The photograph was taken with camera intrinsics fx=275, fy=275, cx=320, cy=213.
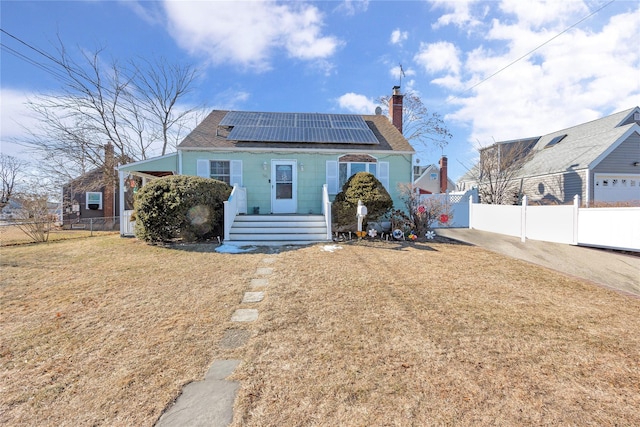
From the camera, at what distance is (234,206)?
920 centimetres

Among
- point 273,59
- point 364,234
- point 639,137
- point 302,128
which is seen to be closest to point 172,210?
point 364,234

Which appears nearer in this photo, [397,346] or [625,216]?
[397,346]

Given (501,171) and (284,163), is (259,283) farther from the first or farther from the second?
(501,171)

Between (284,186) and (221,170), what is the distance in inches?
101

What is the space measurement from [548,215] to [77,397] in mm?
11217

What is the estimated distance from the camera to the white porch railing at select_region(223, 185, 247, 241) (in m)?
8.30

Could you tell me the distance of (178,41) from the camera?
1367 centimetres

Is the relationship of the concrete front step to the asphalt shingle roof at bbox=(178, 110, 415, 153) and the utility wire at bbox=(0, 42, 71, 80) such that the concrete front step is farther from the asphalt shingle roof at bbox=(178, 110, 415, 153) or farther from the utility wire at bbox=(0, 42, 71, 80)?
the utility wire at bbox=(0, 42, 71, 80)

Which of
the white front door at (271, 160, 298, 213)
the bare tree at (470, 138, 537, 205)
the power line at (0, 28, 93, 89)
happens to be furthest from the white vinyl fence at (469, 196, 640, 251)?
the power line at (0, 28, 93, 89)

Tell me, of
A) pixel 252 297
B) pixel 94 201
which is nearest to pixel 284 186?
pixel 252 297

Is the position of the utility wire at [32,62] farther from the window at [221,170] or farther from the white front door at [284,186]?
the white front door at [284,186]

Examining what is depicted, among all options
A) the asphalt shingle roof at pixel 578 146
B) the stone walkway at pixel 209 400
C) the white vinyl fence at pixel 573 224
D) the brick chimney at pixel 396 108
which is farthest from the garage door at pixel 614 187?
the stone walkway at pixel 209 400

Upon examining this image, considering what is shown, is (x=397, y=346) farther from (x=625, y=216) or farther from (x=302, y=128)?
(x=302, y=128)

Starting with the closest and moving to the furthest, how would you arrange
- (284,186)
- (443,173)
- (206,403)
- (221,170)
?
(206,403) → (221,170) → (284,186) → (443,173)
